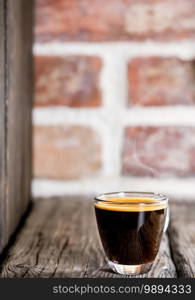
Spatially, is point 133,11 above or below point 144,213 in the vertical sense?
above

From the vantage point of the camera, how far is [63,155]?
37.3 inches

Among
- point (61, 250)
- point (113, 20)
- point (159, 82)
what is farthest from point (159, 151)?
point (61, 250)

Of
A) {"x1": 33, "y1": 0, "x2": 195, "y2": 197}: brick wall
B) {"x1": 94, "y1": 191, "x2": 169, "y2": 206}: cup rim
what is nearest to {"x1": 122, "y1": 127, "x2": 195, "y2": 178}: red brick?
{"x1": 33, "y1": 0, "x2": 195, "y2": 197}: brick wall

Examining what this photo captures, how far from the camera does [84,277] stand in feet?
1.70

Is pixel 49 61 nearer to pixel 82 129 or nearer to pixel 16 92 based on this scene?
pixel 82 129

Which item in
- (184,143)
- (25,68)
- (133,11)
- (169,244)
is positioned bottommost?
(169,244)

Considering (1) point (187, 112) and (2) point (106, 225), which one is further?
(1) point (187, 112)

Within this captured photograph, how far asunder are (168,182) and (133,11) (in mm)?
339

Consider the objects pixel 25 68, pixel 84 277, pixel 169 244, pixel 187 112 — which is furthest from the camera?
pixel 187 112

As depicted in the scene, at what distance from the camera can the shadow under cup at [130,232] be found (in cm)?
53

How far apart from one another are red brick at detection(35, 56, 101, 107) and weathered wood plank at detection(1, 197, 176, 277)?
0.72ft

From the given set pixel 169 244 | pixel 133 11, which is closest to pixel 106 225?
pixel 169 244

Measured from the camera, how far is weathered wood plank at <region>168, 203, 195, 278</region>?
56 centimetres

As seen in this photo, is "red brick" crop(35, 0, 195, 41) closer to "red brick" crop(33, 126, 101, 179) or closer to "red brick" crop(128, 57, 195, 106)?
"red brick" crop(128, 57, 195, 106)
